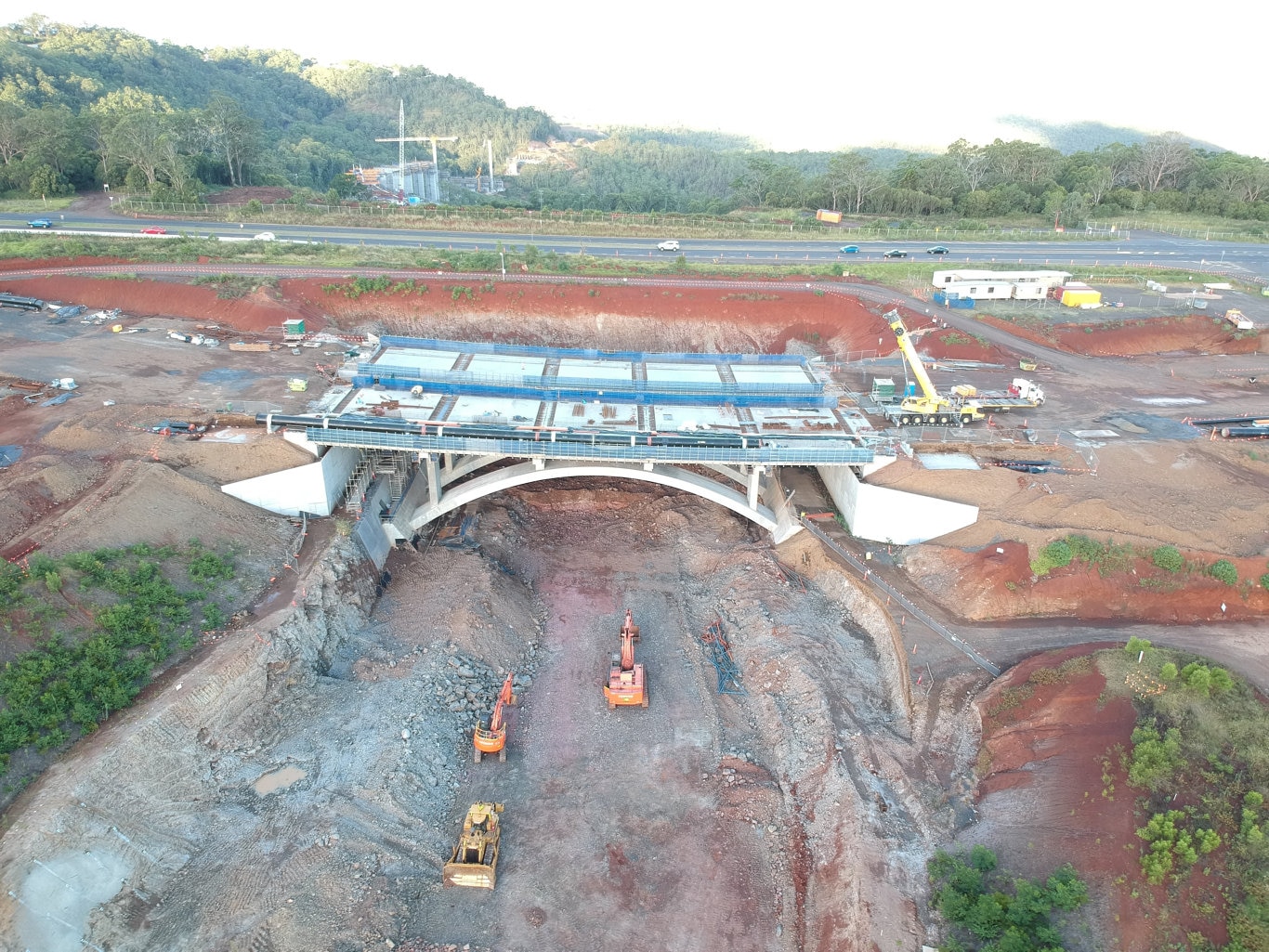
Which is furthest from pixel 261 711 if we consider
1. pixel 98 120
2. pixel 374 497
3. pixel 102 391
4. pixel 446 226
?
pixel 98 120

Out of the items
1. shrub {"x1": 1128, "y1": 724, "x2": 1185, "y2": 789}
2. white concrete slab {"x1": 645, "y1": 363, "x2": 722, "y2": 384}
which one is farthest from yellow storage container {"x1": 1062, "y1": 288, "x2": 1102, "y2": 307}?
shrub {"x1": 1128, "y1": 724, "x2": 1185, "y2": 789}

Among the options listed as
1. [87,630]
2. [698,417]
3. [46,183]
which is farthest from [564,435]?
[46,183]

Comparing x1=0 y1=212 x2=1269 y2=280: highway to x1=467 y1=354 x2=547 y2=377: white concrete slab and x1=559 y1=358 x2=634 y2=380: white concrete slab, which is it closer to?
x1=467 y1=354 x2=547 y2=377: white concrete slab

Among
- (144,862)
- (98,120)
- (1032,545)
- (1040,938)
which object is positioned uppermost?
(98,120)

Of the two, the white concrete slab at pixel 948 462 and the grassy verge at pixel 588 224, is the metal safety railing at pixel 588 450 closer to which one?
the white concrete slab at pixel 948 462

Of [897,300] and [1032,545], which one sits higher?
[897,300]

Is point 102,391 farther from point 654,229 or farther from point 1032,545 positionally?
point 654,229

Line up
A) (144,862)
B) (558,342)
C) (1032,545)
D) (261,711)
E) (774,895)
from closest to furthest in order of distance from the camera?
(144,862) → (774,895) → (261,711) → (1032,545) → (558,342)

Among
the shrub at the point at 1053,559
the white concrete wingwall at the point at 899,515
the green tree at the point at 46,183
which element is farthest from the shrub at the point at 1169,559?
the green tree at the point at 46,183
